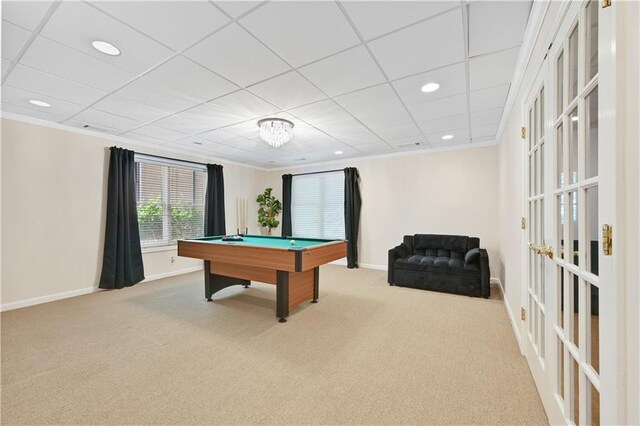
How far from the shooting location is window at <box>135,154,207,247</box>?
4797 mm

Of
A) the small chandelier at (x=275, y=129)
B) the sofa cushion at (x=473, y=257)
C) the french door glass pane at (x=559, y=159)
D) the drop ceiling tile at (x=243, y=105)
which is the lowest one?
the sofa cushion at (x=473, y=257)

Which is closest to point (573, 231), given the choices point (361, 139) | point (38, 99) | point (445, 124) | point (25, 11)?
point (445, 124)

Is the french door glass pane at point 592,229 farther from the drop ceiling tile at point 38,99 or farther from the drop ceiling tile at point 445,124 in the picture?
the drop ceiling tile at point 38,99

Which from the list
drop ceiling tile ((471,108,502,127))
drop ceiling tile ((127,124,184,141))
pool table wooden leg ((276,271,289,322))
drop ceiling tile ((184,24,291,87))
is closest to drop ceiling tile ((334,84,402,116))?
drop ceiling tile ((184,24,291,87))

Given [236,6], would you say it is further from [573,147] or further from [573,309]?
[573,309]

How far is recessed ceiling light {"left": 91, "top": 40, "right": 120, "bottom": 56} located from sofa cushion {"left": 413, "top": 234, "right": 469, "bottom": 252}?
474cm

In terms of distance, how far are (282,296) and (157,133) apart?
3.20m

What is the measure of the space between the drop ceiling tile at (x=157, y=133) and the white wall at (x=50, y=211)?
1.93 ft

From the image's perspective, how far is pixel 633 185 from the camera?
29.9 inches

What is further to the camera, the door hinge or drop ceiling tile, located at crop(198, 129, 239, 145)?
drop ceiling tile, located at crop(198, 129, 239, 145)

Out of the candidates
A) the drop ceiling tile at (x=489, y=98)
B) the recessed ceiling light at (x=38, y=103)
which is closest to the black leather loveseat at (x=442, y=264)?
the drop ceiling tile at (x=489, y=98)

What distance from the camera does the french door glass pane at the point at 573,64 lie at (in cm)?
122

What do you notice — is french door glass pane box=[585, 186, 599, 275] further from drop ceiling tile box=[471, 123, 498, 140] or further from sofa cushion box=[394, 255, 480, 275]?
drop ceiling tile box=[471, 123, 498, 140]

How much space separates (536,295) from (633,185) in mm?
1511
